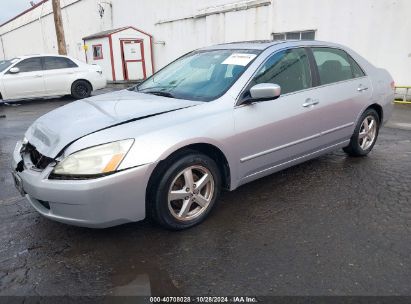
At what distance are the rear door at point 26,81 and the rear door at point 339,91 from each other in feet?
30.1

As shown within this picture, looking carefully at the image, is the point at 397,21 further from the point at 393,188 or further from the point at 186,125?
the point at 186,125

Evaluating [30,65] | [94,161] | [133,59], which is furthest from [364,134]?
[133,59]

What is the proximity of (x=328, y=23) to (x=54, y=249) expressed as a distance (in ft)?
34.5

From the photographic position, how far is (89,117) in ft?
10.2

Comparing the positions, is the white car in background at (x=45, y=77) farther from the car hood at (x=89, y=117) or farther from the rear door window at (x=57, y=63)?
the car hood at (x=89, y=117)

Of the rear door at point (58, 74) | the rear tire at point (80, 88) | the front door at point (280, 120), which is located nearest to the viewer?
the front door at point (280, 120)

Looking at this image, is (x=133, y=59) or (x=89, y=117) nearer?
(x=89, y=117)

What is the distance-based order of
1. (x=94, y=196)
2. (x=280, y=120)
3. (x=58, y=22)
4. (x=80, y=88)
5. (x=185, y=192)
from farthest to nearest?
(x=58, y=22) → (x=80, y=88) → (x=280, y=120) → (x=185, y=192) → (x=94, y=196)

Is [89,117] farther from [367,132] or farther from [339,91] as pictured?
[367,132]

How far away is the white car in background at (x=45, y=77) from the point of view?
1062cm

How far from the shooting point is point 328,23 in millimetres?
11047

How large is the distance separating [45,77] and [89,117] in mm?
8991

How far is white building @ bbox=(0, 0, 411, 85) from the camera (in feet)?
32.3

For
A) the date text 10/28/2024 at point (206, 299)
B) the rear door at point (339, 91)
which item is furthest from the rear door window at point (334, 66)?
the date text 10/28/2024 at point (206, 299)
